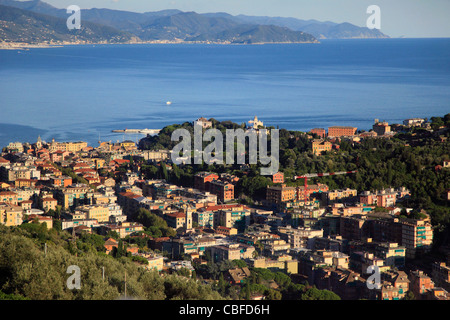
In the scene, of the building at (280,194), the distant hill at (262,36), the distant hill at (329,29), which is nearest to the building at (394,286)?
the building at (280,194)

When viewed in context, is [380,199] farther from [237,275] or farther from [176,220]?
[237,275]

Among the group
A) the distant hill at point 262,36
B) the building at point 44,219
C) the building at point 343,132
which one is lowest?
the building at point 44,219

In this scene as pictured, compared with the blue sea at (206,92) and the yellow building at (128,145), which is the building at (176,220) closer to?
the yellow building at (128,145)

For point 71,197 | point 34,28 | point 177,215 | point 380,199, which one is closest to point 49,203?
point 71,197

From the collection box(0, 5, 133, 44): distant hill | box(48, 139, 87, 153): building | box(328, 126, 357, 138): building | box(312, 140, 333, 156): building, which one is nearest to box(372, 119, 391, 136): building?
box(328, 126, 357, 138): building

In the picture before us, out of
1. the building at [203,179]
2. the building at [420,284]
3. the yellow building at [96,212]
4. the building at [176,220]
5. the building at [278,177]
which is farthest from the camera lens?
the building at [203,179]
